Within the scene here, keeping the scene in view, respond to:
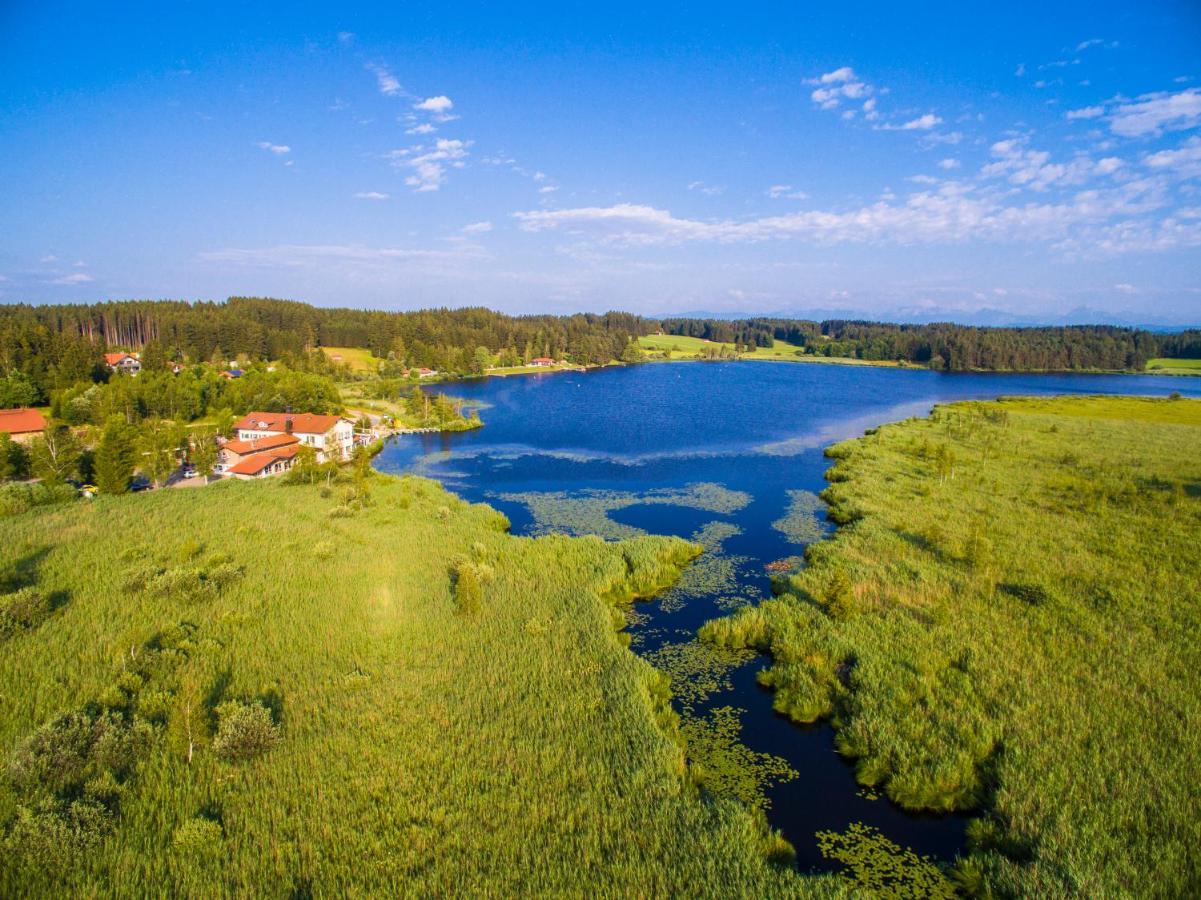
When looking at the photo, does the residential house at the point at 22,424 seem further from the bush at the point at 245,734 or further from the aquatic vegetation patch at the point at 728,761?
the aquatic vegetation patch at the point at 728,761

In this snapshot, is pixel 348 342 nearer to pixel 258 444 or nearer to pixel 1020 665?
pixel 258 444

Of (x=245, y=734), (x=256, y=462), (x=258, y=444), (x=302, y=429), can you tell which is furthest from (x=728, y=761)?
(x=302, y=429)

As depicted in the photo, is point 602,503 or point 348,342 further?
point 348,342

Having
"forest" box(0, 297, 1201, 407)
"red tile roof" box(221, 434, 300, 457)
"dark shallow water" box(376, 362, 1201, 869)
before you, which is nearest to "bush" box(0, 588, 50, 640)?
"dark shallow water" box(376, 362, 1201, 869)

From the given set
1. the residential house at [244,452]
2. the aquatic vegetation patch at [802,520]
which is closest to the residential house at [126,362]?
the residential house at [244,452]

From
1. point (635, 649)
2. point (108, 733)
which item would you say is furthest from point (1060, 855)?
point (108, 733)

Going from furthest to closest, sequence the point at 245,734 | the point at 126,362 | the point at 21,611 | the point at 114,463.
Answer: the point at 126,362
the point at 114,463
the point at 21,611
the point at 245,734
